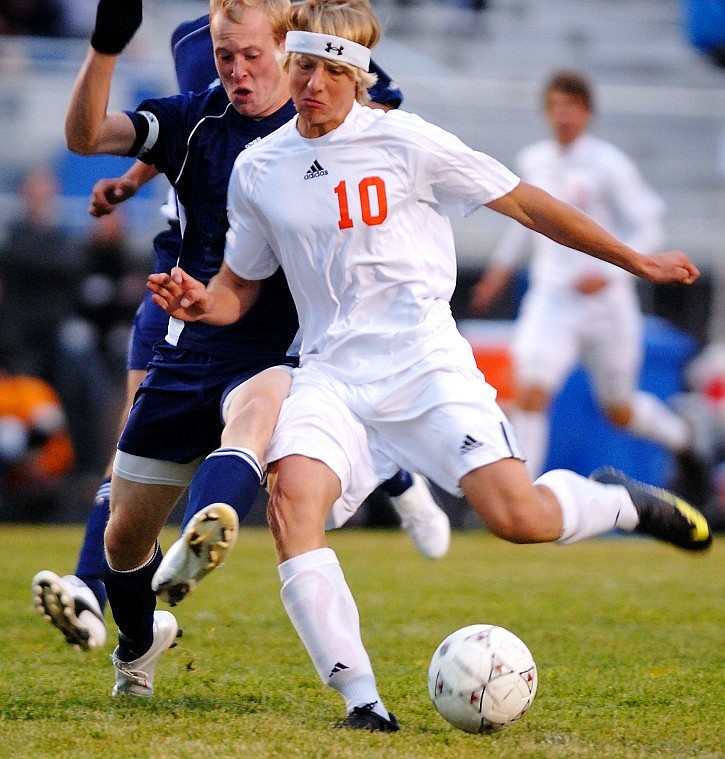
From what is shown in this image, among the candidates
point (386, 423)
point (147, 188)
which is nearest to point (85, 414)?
point (147, 188)

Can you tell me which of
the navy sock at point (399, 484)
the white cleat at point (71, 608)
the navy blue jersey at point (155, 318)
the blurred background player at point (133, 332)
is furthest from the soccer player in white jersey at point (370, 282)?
the navy sock at point (399, 484)

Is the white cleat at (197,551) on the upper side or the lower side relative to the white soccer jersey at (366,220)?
lower

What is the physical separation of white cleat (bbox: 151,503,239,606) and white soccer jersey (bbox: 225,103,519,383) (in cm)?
86

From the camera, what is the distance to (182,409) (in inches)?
182

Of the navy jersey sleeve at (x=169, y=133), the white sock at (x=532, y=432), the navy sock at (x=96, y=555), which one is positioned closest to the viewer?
the navy jersey sleeve at (x=169, y=133)

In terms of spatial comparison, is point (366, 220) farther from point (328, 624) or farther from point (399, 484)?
point (399, 484)

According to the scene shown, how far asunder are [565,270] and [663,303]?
412 centimetres

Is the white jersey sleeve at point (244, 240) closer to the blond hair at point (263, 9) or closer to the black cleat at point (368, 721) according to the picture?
the blond hair at point (263, 9)

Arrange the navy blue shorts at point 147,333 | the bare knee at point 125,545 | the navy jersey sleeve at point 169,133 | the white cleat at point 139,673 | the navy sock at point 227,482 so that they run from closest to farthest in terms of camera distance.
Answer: the navy sock at point 227,482 → the bare knee at point 125,545 → the navy jersey sleeve at point 169,133 → the white cleat at point 139,673 → the navy blue shorts at point 147,333

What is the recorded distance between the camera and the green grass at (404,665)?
404 centimetres

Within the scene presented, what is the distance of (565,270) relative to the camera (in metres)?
10.3

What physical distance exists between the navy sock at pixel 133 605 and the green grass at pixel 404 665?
185mm

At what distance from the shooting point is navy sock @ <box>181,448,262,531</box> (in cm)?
402

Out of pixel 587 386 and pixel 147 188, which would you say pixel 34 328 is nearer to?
pixel 147 188
